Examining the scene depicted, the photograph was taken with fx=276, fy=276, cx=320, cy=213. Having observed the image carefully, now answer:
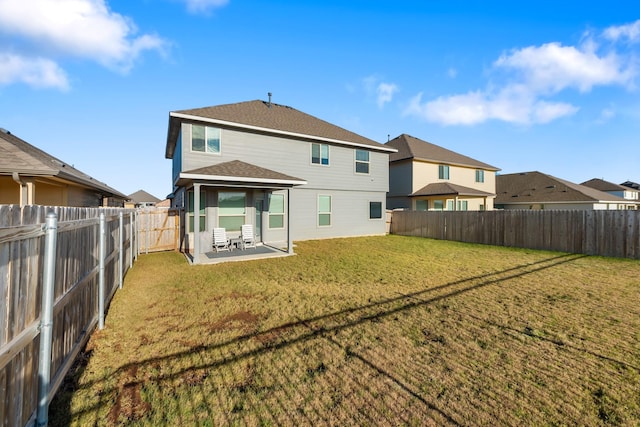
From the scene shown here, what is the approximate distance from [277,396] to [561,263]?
10941mm

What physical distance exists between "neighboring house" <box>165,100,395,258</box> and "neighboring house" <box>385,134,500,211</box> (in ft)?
15.8

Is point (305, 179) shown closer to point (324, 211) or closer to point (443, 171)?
point (324, 211)

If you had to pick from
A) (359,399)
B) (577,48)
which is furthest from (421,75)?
(359,399)

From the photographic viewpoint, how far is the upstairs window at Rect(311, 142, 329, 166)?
1505 cm

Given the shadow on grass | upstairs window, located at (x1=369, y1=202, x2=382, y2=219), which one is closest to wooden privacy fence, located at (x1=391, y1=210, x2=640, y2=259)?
upstairs window, located at (x1=369, y1=202, x2=382, y2=219)

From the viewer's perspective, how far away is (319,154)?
1520cm

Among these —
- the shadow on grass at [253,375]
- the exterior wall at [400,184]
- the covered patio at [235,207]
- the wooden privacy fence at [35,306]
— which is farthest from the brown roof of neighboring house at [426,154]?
the wooden privacy fence at [35,306]

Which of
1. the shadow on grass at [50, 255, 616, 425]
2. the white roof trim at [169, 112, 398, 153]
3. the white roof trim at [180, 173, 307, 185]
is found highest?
the white roof trim at [169, 112, 398, 153]

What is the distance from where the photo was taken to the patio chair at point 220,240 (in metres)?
10.9

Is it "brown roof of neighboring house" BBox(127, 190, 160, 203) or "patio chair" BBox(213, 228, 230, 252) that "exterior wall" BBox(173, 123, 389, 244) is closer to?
"patio chair" BBox(213, 228, 230, 252)

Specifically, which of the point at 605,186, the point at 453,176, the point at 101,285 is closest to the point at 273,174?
the point at 101,285

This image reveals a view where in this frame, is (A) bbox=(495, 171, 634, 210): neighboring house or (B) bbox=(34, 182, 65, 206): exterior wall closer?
(B) bbox=(34, 182, 65, 206): exterior wall

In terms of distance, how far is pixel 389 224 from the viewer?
19.0 metres

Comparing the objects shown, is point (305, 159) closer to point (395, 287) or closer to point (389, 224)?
point (389, 224)
